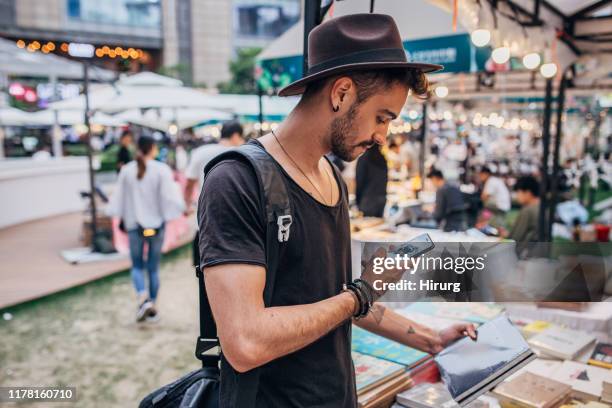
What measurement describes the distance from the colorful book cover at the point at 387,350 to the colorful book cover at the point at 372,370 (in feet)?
0.12

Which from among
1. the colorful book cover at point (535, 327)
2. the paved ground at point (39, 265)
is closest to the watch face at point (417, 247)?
the colorful book cover at point (535, 327)

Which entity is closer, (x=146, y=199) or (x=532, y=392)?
(x=532, y=392)

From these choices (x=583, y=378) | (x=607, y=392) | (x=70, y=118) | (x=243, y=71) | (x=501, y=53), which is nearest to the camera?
(x=607, y=392)

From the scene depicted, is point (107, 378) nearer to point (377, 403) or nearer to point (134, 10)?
point (377, 403)

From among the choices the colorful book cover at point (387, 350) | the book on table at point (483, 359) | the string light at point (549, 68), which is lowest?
the colorful book cover at point (387, 350)

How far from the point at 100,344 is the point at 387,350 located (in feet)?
11.3

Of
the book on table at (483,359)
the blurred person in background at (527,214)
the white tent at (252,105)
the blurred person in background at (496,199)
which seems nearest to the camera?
the book on table at (483,359)

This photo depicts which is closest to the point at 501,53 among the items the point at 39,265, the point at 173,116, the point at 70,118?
the point at 39,265

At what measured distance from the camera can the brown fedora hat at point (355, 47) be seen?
3.75 feet

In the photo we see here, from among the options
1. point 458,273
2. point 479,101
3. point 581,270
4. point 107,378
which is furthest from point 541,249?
point 479,101

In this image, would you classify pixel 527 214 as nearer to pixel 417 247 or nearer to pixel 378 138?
pixel 417 247

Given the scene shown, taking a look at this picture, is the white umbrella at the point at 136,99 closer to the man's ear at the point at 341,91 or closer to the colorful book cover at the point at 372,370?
the colorful book cover at the point at 372,370

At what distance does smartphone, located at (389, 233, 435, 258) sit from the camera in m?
1.35

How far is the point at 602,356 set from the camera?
88.8 inches
